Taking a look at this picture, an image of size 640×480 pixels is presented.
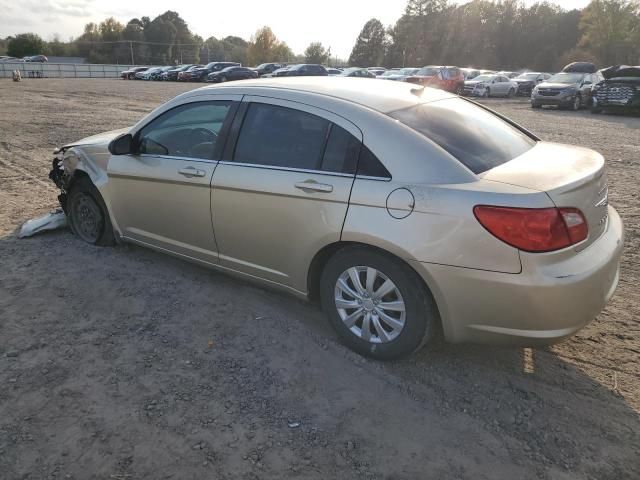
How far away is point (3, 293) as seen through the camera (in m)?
4.20

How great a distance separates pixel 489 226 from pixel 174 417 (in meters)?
1.99

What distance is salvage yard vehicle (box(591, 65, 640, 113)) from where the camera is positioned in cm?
1800

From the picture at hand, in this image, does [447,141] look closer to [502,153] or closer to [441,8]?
[502,153]

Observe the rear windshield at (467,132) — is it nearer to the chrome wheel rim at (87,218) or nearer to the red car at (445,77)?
the chrome wheel rim at (87,218)

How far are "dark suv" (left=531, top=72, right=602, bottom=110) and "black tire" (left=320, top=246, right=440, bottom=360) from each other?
69.2 feet

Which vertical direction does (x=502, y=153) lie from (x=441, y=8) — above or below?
below

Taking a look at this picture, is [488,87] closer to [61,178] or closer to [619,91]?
[619,91]

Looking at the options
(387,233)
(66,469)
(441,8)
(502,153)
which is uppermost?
(441,8)

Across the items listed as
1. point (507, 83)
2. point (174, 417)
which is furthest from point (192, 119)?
point (507, 83)

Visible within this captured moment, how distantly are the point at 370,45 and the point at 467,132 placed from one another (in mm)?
85462

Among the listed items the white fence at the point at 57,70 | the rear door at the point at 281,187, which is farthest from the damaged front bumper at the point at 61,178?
the white fence at the point at 57,70

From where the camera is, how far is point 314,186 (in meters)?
3.27

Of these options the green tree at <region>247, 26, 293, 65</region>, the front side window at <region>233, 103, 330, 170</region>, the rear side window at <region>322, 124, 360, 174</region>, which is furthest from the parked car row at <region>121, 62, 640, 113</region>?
the green tree at <region>247, 26, 293, 65</region>

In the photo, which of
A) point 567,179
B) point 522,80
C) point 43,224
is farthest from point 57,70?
point 567,179
